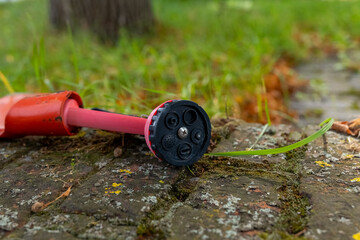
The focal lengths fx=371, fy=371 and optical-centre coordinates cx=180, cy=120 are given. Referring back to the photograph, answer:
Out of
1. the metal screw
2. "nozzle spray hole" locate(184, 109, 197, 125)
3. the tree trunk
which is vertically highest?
the tree trunk

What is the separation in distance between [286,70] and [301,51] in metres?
0.62

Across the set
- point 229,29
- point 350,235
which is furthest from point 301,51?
point 350,235

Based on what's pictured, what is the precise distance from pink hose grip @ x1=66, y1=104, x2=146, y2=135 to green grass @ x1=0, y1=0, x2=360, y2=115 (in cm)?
40

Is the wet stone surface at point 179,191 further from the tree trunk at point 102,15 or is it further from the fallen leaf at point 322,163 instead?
the tree trunk at point 102,15

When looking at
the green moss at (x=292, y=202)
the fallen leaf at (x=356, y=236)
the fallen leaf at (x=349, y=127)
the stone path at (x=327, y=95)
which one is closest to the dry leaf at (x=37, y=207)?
the green moss at (x=292, y=202)

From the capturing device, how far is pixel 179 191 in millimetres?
1307

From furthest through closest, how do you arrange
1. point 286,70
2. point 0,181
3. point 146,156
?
point 286,70
point 146,156
point 0,181

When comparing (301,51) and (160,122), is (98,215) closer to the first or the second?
(160,122)

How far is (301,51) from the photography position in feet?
13.9

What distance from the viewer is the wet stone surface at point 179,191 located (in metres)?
1.09

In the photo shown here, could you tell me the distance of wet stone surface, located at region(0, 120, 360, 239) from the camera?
1093 millimetres

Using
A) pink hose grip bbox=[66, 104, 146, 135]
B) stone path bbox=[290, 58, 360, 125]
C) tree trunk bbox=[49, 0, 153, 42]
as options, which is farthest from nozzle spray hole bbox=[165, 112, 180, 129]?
tree trunk bbox=[49, 0, 153, 42]

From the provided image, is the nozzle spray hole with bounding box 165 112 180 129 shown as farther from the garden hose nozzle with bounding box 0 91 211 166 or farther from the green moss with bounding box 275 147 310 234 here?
the green moss with bounding box 275 147 310 234

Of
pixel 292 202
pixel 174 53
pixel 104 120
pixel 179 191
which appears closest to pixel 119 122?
pixel 104 120
